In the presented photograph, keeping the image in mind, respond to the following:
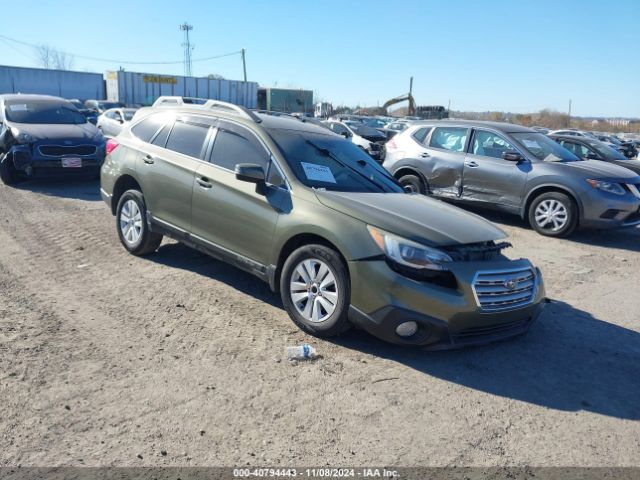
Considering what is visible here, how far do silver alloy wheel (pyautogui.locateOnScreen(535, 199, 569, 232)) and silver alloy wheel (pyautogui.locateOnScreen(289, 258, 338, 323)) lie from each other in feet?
19.5

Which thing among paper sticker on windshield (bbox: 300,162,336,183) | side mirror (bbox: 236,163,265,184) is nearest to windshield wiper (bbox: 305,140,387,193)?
paper sticker on windshield (bbox: 300,162,336,183)

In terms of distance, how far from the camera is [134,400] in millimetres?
3367

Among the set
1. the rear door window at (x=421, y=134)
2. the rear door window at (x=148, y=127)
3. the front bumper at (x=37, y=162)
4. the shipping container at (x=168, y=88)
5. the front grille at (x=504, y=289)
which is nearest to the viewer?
the front grille at (x=504, y=289)

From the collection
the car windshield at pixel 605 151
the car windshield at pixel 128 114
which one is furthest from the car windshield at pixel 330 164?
the car windshield at pixel 128 114

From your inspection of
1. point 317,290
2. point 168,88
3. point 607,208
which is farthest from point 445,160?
point 168,88

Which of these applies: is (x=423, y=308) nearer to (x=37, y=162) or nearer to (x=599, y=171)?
(x=599, y=171)

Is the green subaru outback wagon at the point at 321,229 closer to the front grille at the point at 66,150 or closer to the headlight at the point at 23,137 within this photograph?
the front grille at the point at 66,150

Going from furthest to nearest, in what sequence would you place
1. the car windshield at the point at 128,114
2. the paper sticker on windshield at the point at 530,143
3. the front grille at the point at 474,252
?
the car windshield at the point at 128,114 < the paper sticker on windshield at the point at 530,143 < the front grille at the point at 474,252

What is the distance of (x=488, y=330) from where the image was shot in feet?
13.7

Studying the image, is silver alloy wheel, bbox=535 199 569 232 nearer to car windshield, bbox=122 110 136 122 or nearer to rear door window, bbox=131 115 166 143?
rear door window, bbox=131 115 166 143

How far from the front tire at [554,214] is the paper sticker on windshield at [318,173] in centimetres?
520

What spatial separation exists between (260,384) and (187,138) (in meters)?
3.13

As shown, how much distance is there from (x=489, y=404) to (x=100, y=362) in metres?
2.68

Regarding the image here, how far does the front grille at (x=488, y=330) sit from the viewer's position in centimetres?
404
